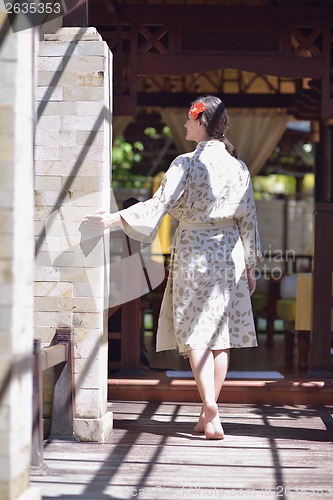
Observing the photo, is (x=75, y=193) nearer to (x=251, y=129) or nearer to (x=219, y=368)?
(x=219, y=368)

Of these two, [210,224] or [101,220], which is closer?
[101,220]

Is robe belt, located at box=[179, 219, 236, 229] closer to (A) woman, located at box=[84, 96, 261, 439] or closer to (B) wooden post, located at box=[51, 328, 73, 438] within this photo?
(A) woman, located at box=[84, 96, 261, 439]

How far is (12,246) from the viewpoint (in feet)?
8.55

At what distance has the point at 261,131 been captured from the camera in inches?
365

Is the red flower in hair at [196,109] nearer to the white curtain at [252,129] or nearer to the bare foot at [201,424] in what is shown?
the bare foot at [201,424]

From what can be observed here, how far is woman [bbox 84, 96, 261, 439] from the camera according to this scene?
414 centimetres

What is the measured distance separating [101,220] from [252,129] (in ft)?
18.5

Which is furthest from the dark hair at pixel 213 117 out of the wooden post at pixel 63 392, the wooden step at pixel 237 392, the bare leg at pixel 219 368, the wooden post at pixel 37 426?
the wooden step at pixel 237 392

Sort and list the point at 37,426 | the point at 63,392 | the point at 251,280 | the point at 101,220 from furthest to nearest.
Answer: the point at 251,280, the point at 63,392, the point at 101,220, the point at 37,426

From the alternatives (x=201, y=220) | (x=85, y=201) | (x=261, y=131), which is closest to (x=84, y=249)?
(x=85, y=201)

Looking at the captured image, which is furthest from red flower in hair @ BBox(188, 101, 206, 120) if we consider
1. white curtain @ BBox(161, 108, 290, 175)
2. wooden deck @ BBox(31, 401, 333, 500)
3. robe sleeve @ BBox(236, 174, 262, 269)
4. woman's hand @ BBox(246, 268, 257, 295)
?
white curtain @ BBox(161, 108, 290, 175)

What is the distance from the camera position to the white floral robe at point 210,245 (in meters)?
4.14

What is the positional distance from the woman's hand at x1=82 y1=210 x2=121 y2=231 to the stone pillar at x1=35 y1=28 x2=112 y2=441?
112 mm

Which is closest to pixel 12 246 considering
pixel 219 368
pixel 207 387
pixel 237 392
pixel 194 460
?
pixel 194 460
